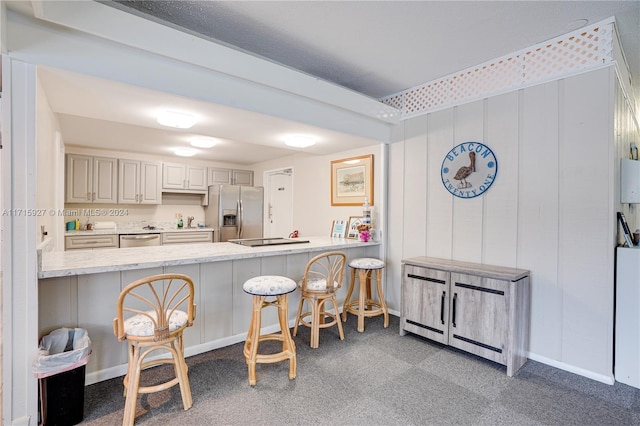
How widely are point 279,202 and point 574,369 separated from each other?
15.2ft

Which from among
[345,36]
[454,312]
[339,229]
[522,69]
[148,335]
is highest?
[345,36]

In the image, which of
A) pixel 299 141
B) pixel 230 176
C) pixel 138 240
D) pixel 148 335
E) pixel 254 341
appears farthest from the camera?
pixel 230 176

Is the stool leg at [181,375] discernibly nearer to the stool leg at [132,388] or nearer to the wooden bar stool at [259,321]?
the stool leg at [132,388]

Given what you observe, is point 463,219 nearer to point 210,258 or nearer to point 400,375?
point 400,375

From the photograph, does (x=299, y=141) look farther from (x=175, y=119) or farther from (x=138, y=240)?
(x=138, y=240)

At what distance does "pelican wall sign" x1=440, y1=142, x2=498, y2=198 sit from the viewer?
2.81 metres

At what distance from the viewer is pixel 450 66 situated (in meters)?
2.90

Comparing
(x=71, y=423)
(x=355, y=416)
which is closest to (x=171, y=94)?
(x=71, y=423)

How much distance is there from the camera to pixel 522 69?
2588 mm

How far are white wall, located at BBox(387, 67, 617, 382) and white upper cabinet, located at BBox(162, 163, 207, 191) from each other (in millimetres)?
4554

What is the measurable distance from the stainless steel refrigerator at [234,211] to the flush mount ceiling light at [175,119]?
10.3ft

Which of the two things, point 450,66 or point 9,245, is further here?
point 450,66

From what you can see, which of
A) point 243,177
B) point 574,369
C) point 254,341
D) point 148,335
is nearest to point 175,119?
point 148,335

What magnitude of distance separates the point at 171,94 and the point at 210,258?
1.24 metres
